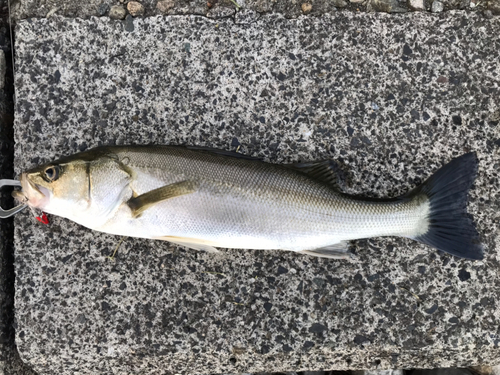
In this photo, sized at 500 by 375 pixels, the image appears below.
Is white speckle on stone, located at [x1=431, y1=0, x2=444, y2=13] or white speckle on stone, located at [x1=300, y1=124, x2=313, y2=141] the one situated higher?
white speckle on stone, located at [x1=431, y1=0, x2=444, y2=13]

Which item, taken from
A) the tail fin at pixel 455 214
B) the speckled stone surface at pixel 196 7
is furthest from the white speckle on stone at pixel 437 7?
the tail fin at pixel 455 214

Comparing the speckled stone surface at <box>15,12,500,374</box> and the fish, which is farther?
the speckled stone surface at <box>15,12,500,374</box>

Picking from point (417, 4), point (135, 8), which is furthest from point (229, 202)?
point (417, 4)

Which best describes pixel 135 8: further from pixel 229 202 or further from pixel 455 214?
pixel 455 214

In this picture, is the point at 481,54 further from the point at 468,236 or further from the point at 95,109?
the point at 95,109

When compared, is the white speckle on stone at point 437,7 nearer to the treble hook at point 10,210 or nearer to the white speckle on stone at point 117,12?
the white speckle on stone at point 117,12

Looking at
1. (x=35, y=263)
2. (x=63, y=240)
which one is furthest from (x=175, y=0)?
(x=35, y=263)

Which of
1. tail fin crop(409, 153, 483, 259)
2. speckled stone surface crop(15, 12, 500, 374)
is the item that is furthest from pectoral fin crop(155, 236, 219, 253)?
tail fin crop(409, 153, 483, 259)

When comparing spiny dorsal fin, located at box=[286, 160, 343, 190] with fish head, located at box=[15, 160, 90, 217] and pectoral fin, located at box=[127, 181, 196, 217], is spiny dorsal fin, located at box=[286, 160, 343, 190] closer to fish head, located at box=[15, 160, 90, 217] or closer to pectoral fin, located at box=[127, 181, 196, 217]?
pectoral fin, located at box=[127, 181, 196, 217]
